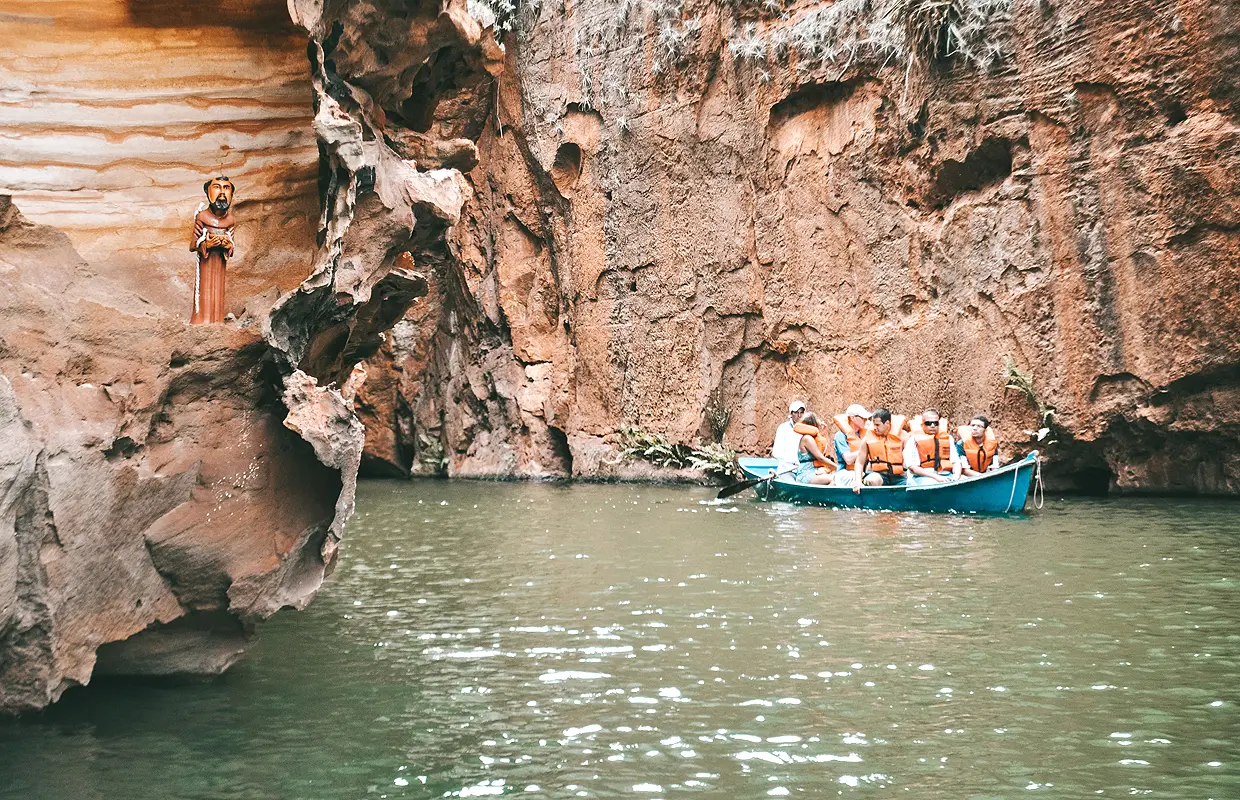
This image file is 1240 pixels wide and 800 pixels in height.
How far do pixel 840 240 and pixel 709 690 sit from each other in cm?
1688

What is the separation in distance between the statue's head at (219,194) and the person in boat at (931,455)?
42.4 ft

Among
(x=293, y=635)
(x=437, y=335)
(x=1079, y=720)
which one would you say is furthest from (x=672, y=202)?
(x=1079, y=720)

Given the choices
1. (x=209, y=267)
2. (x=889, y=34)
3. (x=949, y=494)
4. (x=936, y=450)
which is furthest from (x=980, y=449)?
(x=209, y=267)

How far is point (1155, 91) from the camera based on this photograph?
17.9 m

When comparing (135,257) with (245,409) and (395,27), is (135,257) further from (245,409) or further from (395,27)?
(395,27)

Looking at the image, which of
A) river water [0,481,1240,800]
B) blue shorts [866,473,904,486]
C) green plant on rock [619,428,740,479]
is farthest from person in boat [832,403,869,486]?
river water [0,481,1240,800]

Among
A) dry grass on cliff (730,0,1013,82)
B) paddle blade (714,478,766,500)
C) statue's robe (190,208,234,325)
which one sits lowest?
paddle blade (714,478,766,500)

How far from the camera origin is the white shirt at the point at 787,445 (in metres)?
20.1

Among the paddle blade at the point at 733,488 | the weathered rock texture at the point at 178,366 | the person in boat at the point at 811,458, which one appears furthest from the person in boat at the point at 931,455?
the weathered rock texture at the point at 178,366

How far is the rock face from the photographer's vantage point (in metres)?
18.0

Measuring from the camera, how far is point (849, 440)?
65.1 feet

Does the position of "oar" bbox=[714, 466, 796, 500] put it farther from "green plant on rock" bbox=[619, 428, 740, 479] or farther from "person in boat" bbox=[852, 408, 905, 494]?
"green plant on rock" bbox=[619, 428, 740, 479]

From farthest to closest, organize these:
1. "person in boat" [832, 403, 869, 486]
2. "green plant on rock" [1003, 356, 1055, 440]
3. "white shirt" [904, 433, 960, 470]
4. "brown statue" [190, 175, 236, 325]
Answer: "green plant on rock" [1003, 356, 1055, 440]
"person in boat" [832, 403, 869, 486]
"white shirt" [904, 433, 960, 470]
"brown statue" [190, 175, 236, 325]

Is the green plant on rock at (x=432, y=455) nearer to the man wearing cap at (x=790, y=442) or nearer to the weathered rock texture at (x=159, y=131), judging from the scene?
the man wearing cap at (x=790, y=442)
